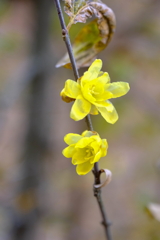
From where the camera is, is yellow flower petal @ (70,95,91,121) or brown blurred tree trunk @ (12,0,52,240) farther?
brown blurred tree trunk @ (12,0,52,240)

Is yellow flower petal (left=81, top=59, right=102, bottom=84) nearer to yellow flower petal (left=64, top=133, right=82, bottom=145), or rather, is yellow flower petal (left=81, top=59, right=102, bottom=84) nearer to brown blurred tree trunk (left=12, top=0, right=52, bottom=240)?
yellow flower petal (left=64, top=133, right=82, bottom=145)

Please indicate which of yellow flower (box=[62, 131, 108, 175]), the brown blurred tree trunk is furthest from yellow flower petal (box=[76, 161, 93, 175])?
the brown blurred tree trunk

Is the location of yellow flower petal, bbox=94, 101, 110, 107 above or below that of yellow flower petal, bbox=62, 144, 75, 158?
above

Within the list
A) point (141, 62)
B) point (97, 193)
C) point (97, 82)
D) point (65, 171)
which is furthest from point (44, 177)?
point (97, 82)

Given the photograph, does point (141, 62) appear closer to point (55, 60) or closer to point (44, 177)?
point (55, 60)

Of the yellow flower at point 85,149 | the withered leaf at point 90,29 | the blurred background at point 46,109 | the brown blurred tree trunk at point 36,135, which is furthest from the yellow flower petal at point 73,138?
the brown blurred tree trunk at point 36,135

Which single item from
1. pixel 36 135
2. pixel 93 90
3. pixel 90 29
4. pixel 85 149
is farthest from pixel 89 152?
pixel 36 135

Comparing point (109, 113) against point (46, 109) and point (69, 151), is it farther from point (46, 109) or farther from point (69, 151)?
point (46, 109)
